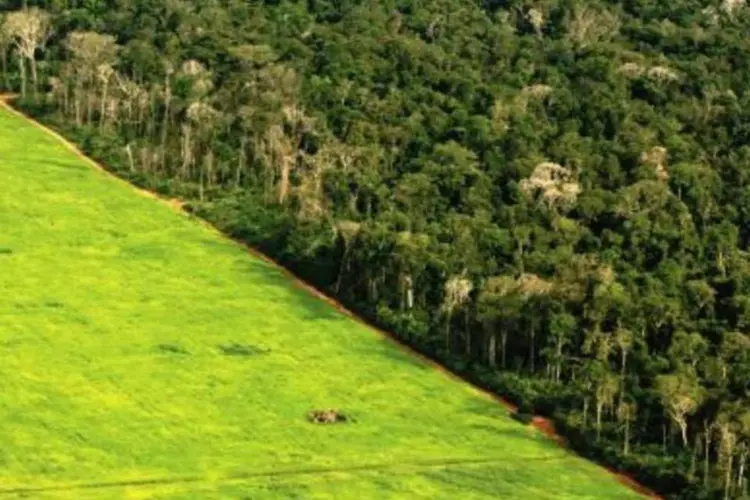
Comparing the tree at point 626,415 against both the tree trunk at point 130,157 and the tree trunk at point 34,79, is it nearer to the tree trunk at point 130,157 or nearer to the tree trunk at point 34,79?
the tree trunk at point 130,157

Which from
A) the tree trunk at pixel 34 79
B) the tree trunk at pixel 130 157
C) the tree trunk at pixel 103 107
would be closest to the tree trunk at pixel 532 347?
the tree trunk at pixel 130 157

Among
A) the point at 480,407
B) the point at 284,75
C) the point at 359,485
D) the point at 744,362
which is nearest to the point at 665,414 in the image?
the point at 744,362

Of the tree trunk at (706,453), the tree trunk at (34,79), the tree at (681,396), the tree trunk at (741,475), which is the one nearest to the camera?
the tree trunk at (741,475)

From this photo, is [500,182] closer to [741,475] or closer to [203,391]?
[203,391]

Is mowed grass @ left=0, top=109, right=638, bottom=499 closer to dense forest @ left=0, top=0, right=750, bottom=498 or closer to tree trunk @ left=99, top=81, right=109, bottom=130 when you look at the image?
dense forest @ left=0, top=0, right=750, bottom=498

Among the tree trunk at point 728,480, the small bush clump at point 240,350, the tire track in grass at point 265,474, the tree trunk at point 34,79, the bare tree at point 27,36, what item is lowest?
the tire track in grass at point 265,474

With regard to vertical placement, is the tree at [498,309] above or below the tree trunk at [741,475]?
above
